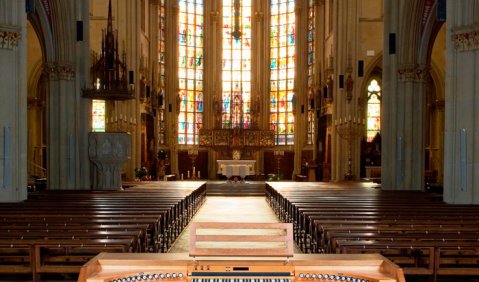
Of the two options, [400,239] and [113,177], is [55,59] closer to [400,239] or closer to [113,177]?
[113,177]

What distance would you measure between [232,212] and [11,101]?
7575mm

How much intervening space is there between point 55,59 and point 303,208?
10.8 m

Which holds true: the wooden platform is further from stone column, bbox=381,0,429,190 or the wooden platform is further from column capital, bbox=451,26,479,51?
column capital, bbox=451,26,479,51

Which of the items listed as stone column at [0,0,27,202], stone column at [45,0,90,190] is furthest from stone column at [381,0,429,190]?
stone column at [0,0,27,202]

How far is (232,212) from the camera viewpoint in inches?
731

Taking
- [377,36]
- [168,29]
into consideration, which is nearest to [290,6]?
[168,29]

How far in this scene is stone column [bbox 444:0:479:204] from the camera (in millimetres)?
13281

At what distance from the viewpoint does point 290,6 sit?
120 ft

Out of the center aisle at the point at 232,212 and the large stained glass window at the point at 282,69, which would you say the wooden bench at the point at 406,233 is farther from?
the large stained glass window at the point at 282,69

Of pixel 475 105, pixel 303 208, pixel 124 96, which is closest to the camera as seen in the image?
pixel 303 208

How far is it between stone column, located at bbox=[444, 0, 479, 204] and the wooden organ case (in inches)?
386

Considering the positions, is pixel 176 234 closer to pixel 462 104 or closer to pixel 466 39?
pixel 462 104

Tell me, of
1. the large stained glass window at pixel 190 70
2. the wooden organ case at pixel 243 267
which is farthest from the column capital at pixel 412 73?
the large stained glass window at pixel 190 70

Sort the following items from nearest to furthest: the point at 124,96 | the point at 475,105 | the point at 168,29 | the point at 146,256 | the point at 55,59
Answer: the point at 146,256 < the point at 475,105 < the point at 124,96 < the point at 55,59 < the point at 168,29
